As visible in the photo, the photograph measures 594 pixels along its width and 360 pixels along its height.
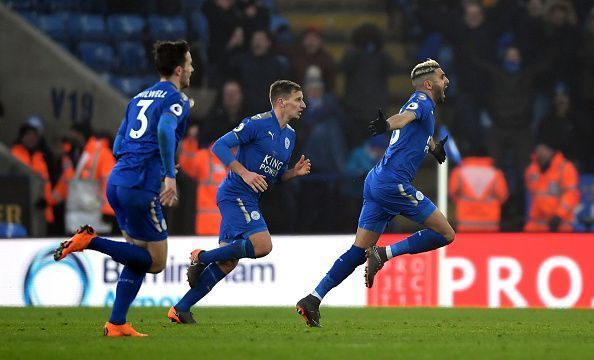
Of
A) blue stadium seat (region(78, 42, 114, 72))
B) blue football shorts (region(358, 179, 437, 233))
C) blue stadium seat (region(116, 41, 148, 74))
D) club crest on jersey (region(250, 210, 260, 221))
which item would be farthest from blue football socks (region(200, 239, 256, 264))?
blue stadium seat (region(78, 42, 114, 72))

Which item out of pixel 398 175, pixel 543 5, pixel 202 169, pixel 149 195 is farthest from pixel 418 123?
pixel 543 5

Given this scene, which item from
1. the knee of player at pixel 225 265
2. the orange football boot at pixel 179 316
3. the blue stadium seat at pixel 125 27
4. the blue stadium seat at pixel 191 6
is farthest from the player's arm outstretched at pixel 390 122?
the blue stadium seat at pixel 125 27

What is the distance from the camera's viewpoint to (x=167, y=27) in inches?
821

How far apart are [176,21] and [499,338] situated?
1217cm

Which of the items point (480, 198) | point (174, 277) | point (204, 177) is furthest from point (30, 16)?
point (480, 198)

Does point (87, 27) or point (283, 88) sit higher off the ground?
point (87, 27)

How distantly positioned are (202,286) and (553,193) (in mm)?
7650

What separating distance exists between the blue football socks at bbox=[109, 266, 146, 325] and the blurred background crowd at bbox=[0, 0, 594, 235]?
719cm

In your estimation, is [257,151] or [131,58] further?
[131,58]

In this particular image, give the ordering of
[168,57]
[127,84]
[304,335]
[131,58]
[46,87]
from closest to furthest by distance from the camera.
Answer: [168,57]
[304,335]
[46,87]
[127,84]
[131,58]

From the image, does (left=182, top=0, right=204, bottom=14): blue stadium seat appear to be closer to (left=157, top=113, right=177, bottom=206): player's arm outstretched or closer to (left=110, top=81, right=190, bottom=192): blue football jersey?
(left=110, top=81, right=190, bottom=192): blue football jersey

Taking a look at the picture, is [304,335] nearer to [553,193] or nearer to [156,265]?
[156,265]

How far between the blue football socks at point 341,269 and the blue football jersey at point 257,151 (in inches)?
34.6

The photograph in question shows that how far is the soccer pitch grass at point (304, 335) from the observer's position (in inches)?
330
